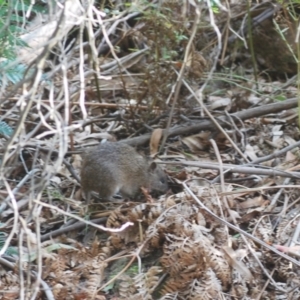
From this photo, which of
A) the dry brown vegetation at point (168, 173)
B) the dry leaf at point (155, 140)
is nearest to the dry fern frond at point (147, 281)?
the dry brown vegetation at point (168, 173)

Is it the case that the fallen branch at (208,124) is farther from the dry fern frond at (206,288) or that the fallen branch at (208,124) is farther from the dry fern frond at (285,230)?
the dry fern frond at (206,288)

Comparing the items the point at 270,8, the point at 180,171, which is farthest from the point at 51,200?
the point at 270,8

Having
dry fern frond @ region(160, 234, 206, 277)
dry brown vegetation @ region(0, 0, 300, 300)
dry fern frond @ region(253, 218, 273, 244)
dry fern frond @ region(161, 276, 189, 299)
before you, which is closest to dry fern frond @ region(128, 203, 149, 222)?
dry brown vegetation @ region(0, 0, 300, 300)

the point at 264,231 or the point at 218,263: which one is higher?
the point at 218,263

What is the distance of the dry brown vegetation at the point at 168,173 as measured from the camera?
331 cm

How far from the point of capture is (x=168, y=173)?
5.20m

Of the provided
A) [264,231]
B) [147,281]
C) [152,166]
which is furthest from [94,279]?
[152,166]

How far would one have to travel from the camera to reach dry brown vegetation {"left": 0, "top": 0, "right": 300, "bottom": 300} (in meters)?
3.31

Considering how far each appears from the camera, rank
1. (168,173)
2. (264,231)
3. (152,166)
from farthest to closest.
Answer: (168,173) < (152,166) < (264,231)

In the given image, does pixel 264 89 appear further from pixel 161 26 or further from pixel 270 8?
pixel 161 26

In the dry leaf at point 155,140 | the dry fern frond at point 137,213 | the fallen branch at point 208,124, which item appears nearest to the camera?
the dry fern frond at point 137,213

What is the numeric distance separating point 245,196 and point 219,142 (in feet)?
3.04

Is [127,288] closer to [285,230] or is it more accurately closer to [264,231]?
[264,231]

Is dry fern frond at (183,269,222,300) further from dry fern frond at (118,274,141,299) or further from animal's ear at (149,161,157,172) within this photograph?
animal's ear at (149,161,157,172)
